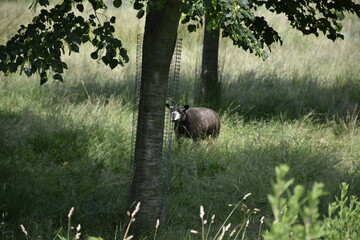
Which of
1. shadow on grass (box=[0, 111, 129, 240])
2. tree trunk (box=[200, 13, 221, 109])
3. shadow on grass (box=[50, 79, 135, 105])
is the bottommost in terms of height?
shadow on grass (box=[0, 111, 129, 240])

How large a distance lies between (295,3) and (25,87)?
5.14 m

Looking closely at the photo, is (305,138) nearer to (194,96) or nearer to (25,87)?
(194,96)

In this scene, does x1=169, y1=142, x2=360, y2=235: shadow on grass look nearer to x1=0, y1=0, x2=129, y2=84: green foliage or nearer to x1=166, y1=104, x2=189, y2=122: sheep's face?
x1=166, y1=104, x2=189, y2=122: sheep's face

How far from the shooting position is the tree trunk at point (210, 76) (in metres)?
9.63

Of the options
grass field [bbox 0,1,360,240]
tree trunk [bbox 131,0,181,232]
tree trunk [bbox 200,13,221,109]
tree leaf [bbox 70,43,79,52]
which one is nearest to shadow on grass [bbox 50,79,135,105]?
grass field [bbox 0,1,360,240]

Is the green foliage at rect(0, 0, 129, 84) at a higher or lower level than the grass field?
higher

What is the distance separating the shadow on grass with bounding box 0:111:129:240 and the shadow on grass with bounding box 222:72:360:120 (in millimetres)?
2924

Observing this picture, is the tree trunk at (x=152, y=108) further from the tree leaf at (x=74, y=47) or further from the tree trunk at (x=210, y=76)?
the tree trunk at (x=210, y=76)

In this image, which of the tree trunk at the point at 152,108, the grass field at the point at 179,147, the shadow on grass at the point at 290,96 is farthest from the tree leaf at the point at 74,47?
the shadow on grass at the point at 290,96

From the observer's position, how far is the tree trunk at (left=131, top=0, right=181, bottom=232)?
4938mm

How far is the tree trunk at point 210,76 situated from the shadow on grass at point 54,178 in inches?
92.1

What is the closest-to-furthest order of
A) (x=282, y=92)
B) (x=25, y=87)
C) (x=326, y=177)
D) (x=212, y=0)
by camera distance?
(x=212, y=0)
(x=326, y=177)
(x=25, y=87)
(x=282, y=92)

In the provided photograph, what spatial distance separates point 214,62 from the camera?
968 cm

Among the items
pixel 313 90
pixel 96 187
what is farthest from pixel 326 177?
pixel 313 90
